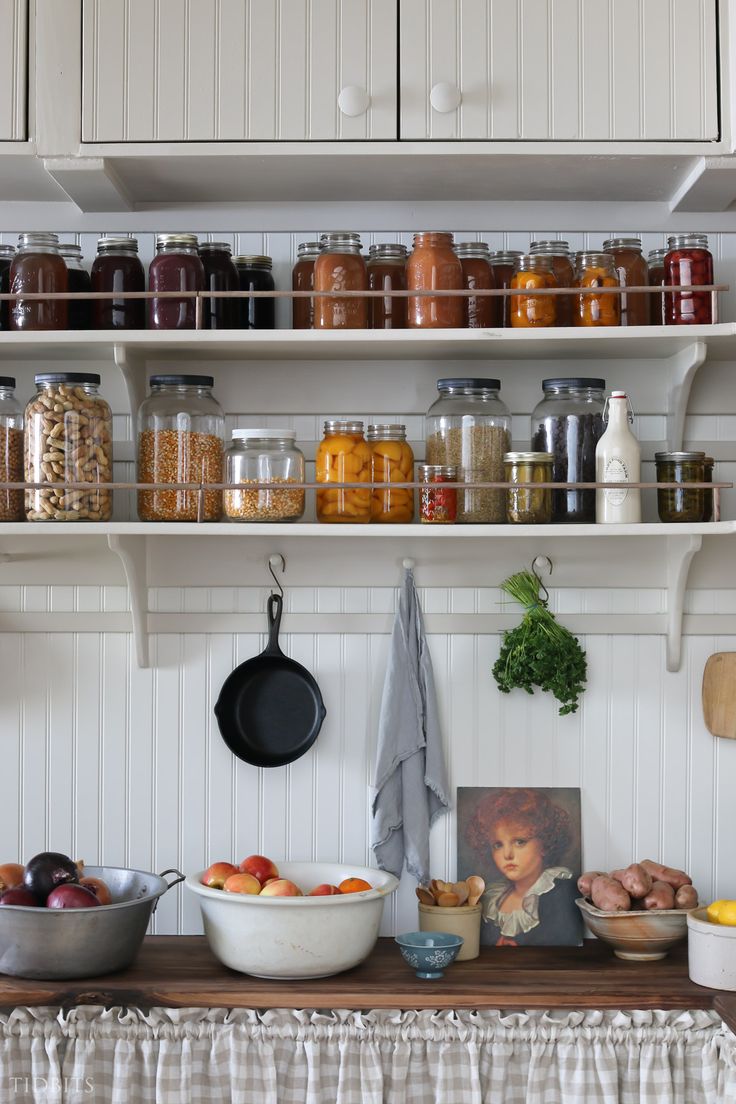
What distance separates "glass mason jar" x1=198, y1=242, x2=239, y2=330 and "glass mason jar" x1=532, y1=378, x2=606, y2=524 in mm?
565

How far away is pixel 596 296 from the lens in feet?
6.48

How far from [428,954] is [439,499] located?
Result: 0.73 metres

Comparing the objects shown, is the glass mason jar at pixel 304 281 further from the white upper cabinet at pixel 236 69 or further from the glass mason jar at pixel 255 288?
the white upper cabinet at pixel 236 69

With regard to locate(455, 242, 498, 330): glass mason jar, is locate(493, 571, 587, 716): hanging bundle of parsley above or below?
below

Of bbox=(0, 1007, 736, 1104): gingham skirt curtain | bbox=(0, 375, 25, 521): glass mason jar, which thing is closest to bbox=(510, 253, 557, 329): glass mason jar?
bbox=(0, 375, 25, 521): glass mason jar

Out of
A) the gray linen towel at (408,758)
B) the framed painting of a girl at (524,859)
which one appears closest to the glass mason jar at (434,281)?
the gray linen towel at (408,758)

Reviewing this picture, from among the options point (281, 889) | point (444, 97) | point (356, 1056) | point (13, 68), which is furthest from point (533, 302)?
point (356, 1056)

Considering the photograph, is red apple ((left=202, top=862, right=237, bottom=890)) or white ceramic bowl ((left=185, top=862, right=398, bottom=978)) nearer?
white ceramic bowl ((left=185, top=862, right=398, bottom=978))

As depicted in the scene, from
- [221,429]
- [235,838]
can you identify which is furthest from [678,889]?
[221,429]

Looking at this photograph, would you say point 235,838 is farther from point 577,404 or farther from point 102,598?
point 577,404

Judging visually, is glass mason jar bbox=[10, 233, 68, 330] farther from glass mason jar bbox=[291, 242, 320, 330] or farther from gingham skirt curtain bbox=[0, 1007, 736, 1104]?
gingham skirt curtain bbox=[0, 1007, 736, 1104]

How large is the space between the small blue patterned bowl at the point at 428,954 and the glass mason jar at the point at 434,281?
1.01m

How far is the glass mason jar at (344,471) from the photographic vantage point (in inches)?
78.0

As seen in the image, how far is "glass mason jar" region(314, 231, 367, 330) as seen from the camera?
6.47 ft
